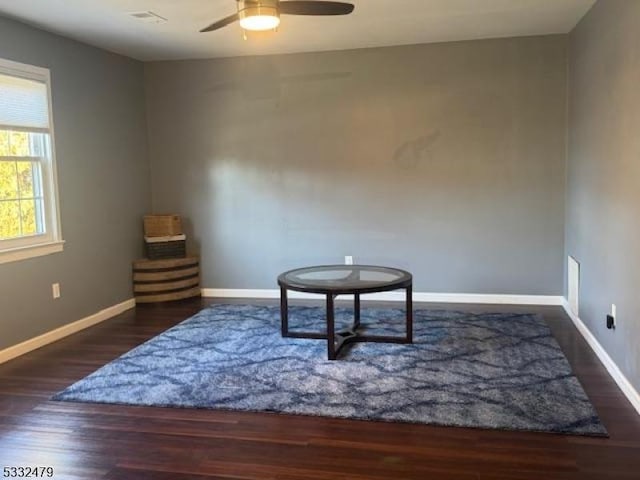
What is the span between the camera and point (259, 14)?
3.13 m

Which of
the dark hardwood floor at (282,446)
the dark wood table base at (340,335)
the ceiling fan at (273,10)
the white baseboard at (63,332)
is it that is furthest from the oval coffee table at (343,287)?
the white baseboard at (63,332)

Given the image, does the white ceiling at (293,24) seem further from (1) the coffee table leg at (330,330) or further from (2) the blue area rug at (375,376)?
(2) the blue area rug at (375,376)

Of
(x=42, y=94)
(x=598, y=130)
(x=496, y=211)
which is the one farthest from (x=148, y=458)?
(x=496, y=211)

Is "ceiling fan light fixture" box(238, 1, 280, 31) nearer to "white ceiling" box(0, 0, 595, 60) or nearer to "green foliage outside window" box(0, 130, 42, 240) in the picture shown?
"white ceiling" box(0, 0, 595, 60)

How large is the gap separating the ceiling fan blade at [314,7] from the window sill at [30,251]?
2.55 m

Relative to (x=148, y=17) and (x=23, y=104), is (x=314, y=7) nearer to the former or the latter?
(x=148, y=17)

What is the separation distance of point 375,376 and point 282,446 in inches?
38.3

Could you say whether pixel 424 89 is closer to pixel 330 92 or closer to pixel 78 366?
pixel 330 92

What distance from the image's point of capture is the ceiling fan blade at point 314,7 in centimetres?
321

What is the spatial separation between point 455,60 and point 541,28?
77 cm

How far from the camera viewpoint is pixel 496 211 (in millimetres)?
→ 5289

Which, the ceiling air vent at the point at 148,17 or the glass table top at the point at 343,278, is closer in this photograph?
the glass table top at the point at 343,278

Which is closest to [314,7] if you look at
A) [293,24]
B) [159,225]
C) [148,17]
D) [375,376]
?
[293,24]

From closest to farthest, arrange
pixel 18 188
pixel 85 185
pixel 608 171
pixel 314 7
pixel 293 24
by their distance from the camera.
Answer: pixel 314 7
pixel 608 171
pixel 18 188
pixel 293 24
pixel 85 185
